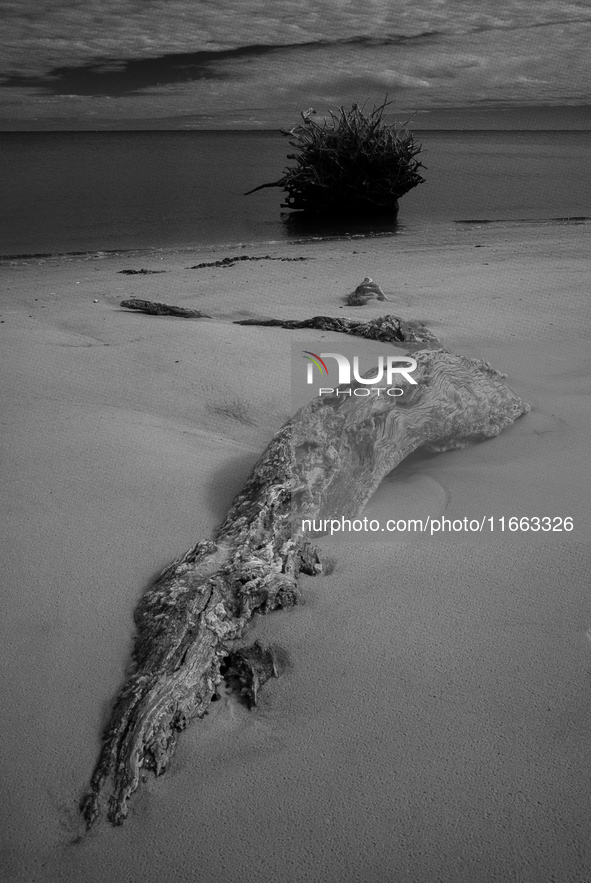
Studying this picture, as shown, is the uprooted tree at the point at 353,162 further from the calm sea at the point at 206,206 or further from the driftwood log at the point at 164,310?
the driftwood log at the point at 164,310

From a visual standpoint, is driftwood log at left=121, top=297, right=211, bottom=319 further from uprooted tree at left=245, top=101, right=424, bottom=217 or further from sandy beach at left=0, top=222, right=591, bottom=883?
uprooted tree at left=245, top=101, right=424, bottom=217

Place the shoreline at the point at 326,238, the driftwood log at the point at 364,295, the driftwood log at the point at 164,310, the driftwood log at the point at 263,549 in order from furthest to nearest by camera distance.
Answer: the shoreline at the point at 326,238
the driftwood log at the point at 364,295
the driftwood log at the point at 164,310
the driftwood log at the point at 263,549

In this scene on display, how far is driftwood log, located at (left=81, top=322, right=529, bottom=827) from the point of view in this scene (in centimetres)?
183

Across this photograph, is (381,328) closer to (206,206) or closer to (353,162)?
(353,162)

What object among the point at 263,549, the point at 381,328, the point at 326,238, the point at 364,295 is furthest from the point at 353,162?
the point at 263,549

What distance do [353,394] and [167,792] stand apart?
1834 millimetres

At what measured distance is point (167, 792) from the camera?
1743 mm

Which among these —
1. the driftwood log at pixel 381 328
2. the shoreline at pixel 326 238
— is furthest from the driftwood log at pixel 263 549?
the shoreline at pixel 326 238

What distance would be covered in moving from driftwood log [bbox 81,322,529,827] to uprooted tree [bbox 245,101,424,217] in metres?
18.8

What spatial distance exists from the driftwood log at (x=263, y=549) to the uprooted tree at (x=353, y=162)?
1876cm

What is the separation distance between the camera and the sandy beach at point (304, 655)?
1656mm

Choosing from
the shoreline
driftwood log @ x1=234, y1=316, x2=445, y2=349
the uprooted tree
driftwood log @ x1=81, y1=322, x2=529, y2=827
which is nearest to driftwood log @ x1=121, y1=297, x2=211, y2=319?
driftwood log @ x1=234, y1=316, x2=445, y2=349

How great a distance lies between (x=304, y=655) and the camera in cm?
218

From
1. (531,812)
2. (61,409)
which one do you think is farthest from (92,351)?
(531,812)
